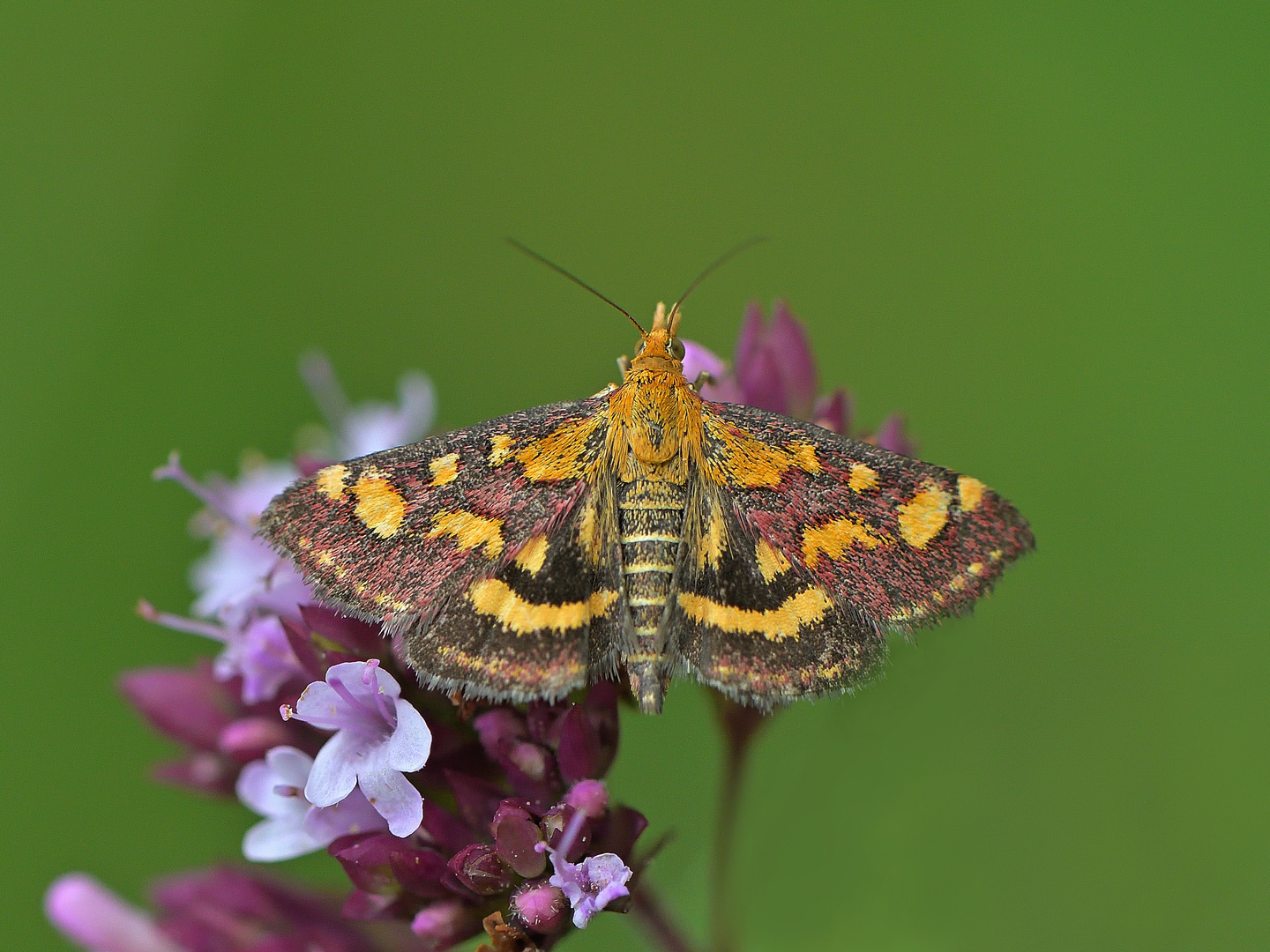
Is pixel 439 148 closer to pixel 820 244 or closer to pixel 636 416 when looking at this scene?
pixel 820 244

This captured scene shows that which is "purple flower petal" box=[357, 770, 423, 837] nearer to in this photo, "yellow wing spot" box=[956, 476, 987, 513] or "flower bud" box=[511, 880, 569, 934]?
"flower bud" box=[511, 880, 569, 934]

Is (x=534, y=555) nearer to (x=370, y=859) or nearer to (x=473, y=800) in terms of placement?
(x=473, y=800)

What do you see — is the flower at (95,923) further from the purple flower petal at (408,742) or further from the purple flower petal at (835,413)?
the purple flower petal at (835,413)

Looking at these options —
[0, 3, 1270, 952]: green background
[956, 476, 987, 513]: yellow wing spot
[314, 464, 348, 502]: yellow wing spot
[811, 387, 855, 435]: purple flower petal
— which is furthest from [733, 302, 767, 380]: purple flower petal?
[314, 464, 348, 502]: yellow wing spot

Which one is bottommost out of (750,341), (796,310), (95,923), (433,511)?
(95,923)

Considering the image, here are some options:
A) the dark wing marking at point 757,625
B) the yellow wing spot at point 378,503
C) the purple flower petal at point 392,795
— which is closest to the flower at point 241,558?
the yellow wing spot at point 378,503

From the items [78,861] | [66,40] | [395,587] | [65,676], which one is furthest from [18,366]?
[395,587]

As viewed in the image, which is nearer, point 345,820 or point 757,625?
point 757,625

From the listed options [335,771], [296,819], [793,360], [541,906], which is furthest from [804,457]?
[296,819]
